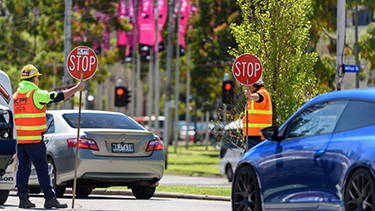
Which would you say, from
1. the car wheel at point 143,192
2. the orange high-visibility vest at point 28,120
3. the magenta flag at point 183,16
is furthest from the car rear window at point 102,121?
the magenta flag at point 183,16

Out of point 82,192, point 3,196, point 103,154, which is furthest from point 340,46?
point 3,196

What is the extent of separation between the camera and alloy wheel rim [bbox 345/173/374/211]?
9.53 m

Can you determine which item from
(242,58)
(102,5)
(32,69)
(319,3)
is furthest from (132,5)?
(32,69)

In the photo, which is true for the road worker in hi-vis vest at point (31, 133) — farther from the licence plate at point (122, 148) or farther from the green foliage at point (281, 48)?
A: the green foliage at point (281, 48)

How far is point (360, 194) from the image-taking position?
9672mm

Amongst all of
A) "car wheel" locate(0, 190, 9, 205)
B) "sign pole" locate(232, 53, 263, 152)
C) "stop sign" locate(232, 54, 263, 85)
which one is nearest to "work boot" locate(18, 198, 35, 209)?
"car wheel" locate(0, 190, 9, 205)

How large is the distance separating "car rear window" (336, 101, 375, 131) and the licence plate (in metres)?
7.08

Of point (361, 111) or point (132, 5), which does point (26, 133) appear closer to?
point (361, 111)

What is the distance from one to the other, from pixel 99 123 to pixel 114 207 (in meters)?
2.34

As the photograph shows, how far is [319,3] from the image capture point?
4172 centimetres

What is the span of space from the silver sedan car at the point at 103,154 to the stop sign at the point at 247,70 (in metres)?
1.82

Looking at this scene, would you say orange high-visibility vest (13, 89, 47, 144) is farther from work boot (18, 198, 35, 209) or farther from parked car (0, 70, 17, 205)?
work boot (18, 198, 35, 209)

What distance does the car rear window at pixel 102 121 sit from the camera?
1780 centimetres

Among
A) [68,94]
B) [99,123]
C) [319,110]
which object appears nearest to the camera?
[319,110]
